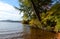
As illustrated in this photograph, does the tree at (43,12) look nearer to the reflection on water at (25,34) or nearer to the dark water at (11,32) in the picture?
the reflection on water at (25,34)

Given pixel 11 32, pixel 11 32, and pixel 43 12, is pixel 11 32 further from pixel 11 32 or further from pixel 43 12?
pixel 43 12

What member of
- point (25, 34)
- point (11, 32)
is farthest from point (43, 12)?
point (25, 34)

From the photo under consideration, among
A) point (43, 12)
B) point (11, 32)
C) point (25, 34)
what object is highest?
point (43, 12)

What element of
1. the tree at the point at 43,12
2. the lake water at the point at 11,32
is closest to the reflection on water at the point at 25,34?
the lake water at the point at 11,32

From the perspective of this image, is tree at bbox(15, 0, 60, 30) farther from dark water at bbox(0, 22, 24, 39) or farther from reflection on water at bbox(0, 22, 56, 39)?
dark water at bbox(0, 22, 24, 39)

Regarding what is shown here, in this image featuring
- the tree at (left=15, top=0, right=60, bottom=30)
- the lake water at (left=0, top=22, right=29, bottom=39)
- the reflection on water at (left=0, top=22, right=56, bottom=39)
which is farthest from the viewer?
the tree at (left=15, top=0, right=60, bottom=30)

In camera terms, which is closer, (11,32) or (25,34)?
(25,34)

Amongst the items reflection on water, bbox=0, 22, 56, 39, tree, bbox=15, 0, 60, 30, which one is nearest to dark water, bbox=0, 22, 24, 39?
reflection on water, bbox=0, 22, 56, 39

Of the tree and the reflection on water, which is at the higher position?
the tree

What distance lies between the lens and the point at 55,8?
18.6m

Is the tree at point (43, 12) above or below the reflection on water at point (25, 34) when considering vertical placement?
above

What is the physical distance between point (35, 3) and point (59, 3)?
10.2 ft

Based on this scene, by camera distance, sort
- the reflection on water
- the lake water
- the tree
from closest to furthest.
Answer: the reflection on water, the lake water, the tree

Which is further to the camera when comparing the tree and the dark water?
the tree
